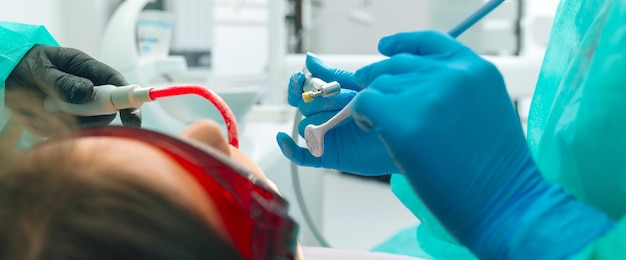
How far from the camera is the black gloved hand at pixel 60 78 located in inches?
27.1

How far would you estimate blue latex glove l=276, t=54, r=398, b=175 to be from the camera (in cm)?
77

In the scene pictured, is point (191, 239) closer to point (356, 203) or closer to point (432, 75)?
point (432, 75)

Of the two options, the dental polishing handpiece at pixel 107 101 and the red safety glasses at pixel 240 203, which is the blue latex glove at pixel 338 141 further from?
the red safety glasses at pixel 240 203

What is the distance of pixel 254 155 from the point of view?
1.26 m

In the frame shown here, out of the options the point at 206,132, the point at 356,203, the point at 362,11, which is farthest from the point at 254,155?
the point at 362,11

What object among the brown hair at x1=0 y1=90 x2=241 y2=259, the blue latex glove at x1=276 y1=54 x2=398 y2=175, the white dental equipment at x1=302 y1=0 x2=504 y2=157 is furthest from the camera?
the blue latex glove at x1=276 y1=54 x2=398 y2=175

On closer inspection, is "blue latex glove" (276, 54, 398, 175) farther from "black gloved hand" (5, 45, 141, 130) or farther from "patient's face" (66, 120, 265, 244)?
"patient's face" (66, 120, 265, 244)

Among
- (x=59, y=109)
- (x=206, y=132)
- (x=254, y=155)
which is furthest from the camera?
(x=254, y=155)

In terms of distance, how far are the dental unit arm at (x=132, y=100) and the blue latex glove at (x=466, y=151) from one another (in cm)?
19

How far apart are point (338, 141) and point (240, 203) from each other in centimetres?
37

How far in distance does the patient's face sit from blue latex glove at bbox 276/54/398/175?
0.33 m

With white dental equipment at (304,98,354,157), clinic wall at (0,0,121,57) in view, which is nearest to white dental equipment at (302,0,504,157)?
white dental equipment at (304,98,354,157)

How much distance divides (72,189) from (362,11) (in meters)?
3.10

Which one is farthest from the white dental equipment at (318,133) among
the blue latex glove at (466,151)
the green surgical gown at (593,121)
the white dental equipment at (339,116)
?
the green surgical gown at (593,121)
